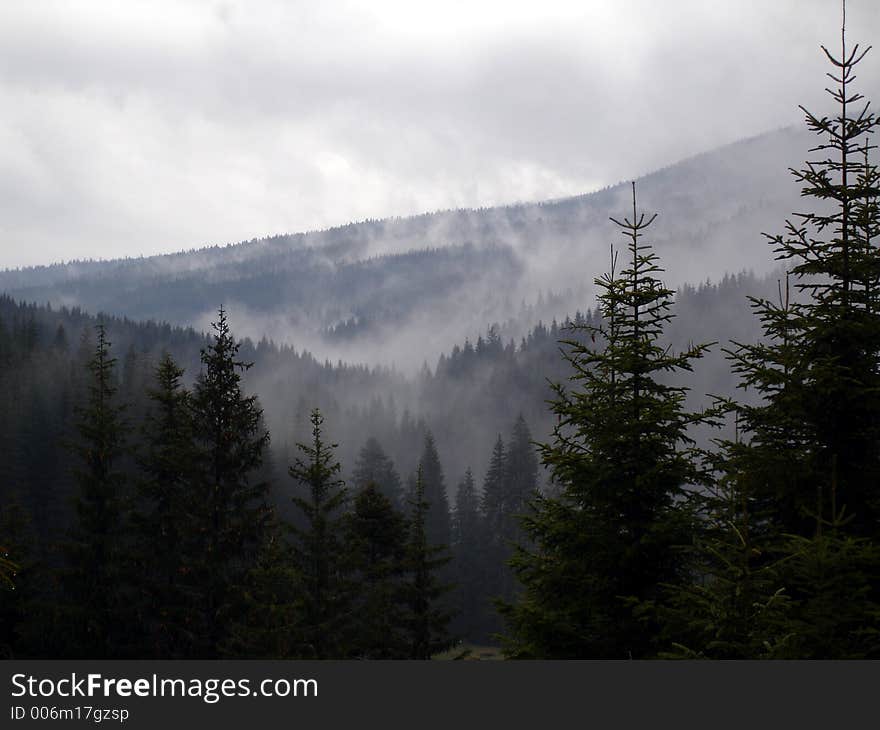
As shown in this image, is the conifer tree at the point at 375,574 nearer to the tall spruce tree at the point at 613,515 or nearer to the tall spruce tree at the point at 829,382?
the tall spruce tree at the point at 613,515

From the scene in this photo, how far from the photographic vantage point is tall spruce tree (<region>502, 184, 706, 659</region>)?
10594mm

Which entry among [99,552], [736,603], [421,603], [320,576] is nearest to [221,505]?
[320,576]

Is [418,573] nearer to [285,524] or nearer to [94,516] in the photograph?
[285,524]

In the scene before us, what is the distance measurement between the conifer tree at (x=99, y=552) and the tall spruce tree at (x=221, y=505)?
301cm

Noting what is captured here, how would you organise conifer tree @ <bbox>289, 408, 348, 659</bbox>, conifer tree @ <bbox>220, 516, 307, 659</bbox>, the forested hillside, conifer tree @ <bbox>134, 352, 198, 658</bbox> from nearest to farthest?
the forested hillside < conifer tree @ <bbox>220, 516, 307, 659</bbox> < conifer tree @ <bbox>289, 408, 348, 659</bbox> < conifer tree @ <bbox>134, 352, 198, 658</bbox>

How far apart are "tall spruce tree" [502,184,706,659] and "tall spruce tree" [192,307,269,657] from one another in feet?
38.5

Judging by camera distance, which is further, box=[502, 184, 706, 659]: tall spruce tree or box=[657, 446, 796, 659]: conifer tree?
box=[502, 184, 706, 659]: tall spruce tree

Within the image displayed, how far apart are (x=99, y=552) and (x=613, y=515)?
1798cm

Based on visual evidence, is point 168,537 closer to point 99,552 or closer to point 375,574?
point 99,552

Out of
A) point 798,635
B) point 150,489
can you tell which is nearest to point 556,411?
point 798,635

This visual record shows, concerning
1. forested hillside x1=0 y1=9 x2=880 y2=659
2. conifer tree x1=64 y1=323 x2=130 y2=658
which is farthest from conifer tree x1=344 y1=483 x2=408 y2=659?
conifer tree x1=64 y1=323 x2=130 y2=658

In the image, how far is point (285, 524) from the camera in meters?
22.1

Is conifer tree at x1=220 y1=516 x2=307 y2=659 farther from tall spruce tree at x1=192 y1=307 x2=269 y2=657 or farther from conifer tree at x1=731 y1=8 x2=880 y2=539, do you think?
conifer tree at x1=731 y1=8 x2=880 y2=539

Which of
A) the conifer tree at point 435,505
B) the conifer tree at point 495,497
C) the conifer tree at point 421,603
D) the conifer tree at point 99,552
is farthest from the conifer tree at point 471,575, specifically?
the conifer tree at point 99,552
